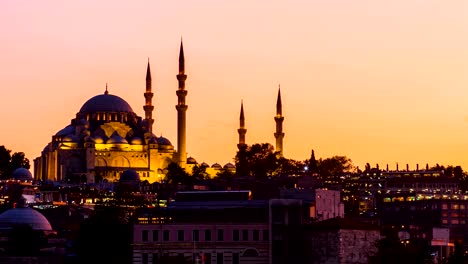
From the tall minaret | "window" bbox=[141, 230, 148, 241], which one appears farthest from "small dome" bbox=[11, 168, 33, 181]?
"window" bbox=[141, 230, 148, 241]

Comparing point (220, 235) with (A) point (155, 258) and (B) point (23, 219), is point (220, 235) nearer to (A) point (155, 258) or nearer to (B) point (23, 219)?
(A) point (155, 258)

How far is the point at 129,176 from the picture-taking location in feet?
643

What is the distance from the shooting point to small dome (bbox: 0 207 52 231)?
12675 cm

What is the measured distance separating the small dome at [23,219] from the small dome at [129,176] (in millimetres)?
61699

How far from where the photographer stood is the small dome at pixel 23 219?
4990 inches

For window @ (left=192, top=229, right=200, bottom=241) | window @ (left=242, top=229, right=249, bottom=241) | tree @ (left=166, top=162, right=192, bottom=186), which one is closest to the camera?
window @ (left=242, top=229, right=249, bottom=241)

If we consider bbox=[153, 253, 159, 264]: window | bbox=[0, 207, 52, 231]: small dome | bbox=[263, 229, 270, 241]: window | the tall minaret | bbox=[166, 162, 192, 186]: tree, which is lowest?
bbox=[153, 253, 159, 264]: window

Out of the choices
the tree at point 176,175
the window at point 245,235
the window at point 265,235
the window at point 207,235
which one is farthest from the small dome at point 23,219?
the tree at point 176,175

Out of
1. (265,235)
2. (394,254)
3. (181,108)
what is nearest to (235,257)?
(265,235)

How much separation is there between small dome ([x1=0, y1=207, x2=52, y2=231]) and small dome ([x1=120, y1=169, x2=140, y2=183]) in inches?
2429

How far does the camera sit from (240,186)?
548 ft

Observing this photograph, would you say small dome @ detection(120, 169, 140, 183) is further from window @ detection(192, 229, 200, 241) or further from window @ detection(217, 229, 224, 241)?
window @ detection(217, 229, 224, 241)

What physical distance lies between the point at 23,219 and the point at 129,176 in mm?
68523

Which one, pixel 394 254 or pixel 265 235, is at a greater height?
pixel 265 235
